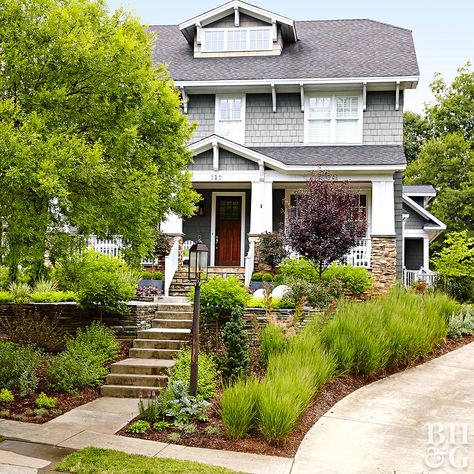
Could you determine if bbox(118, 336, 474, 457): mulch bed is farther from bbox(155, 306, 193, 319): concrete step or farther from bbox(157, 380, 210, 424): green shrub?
bbox(155, 306, 193, 319): concrete step

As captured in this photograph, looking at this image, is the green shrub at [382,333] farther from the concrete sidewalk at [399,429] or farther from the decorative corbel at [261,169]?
the decorative corbel at [261,169]

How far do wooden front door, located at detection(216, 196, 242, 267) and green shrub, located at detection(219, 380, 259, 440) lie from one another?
11.6 metres

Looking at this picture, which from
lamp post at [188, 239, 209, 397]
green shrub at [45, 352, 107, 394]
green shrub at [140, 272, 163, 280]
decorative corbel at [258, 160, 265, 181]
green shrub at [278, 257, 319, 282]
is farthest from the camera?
decorative corbel at [258, 160, 265, 181]

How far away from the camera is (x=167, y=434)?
7414 mm

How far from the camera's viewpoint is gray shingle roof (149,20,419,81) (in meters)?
18.2

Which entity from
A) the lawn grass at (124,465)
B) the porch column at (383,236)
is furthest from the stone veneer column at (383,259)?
the lawn grass at (124,465)

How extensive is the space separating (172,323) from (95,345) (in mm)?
1850

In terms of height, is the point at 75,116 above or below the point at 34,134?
above

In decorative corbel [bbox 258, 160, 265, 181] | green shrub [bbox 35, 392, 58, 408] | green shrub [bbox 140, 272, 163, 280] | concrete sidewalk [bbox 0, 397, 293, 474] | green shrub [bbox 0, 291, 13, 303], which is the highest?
decorative corbel [bbox 258, 160, 265, 181]

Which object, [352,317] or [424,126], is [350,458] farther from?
[424,126]

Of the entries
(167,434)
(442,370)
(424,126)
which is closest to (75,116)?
(167,434)

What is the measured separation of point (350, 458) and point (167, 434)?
2318 millimetres

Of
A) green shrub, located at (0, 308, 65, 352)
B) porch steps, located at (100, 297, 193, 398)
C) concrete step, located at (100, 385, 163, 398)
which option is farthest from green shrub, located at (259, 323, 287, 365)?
green shrub, located at (0, 308, 65, 352)

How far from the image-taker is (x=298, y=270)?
1503 cm
